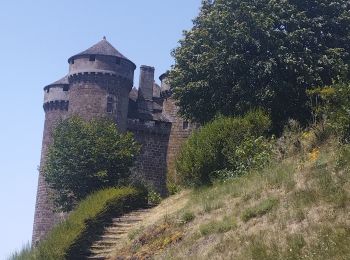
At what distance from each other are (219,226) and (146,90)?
27.9 m

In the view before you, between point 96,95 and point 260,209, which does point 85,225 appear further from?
point 96,95

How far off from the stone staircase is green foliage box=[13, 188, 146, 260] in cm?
24

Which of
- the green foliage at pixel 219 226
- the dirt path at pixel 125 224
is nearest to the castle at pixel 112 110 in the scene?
the dirt path at pixel 125 224

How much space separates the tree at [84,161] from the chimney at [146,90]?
13151mm

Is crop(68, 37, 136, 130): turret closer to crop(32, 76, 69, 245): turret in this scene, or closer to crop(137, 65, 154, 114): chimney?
crop(32, 76, 69, 245): turret

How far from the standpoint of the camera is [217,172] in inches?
762

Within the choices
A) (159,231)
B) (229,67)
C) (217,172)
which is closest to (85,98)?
(229,67)

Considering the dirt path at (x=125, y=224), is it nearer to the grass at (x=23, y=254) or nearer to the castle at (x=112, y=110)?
the grass at (x=23, y=254)

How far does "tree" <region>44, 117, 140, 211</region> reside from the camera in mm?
25453

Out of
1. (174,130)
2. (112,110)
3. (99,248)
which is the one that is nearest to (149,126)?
(174,130)

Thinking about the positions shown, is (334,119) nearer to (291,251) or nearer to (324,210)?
(324,210)

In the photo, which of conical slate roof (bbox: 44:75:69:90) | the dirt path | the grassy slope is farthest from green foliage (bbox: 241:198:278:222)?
conical slate roof (bbox: 44:75:69:90)

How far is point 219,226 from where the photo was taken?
44.4 ft

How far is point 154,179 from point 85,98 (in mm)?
6891
